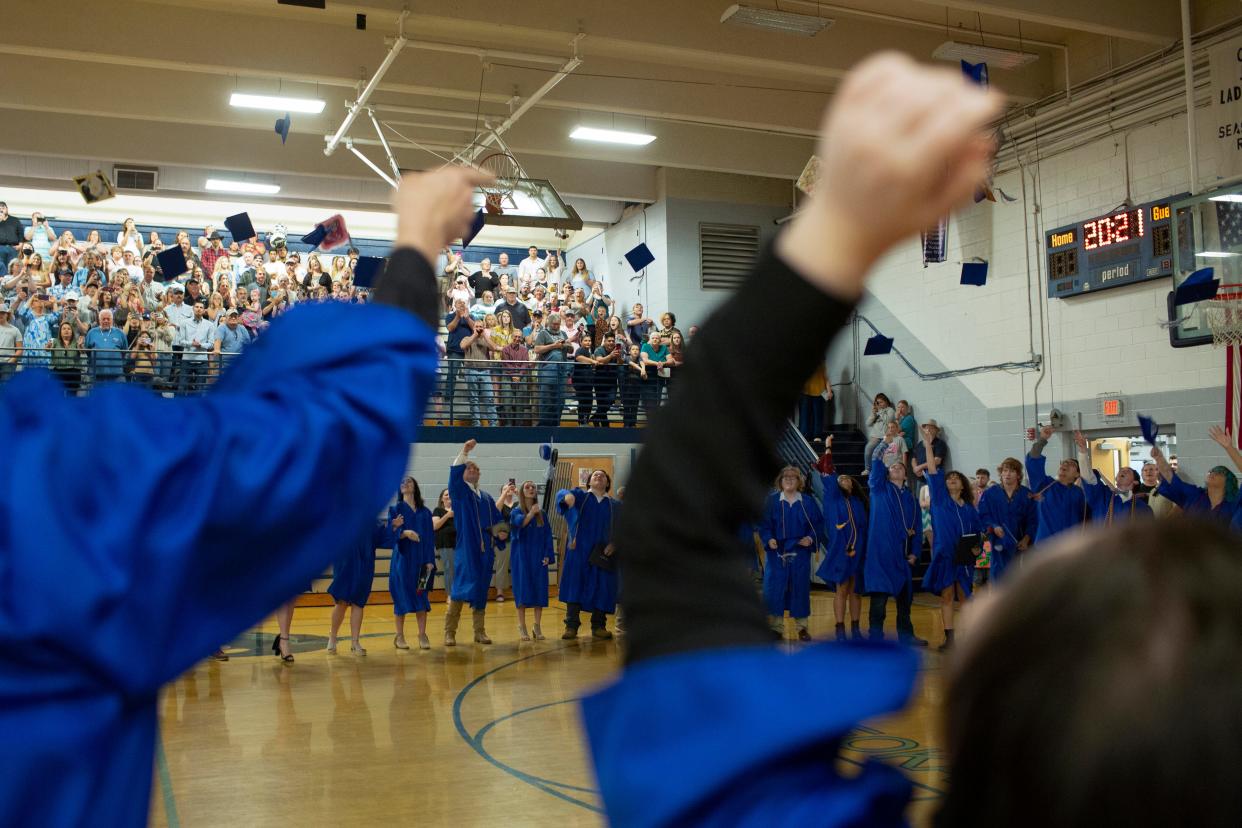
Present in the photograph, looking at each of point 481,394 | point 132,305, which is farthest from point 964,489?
point 132,305

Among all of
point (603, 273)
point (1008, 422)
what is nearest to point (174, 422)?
point (1008, 422)

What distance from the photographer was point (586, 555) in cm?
1199

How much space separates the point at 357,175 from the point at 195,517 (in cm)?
1601

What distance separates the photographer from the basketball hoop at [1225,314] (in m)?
9.91

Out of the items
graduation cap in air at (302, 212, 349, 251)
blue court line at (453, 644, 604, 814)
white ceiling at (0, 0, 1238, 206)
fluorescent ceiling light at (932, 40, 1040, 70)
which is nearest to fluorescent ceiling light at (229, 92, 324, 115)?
white ceiling at (0, 0, 1238, 206)

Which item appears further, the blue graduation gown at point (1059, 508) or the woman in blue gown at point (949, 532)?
the blue graduation gown at point (1059, 508)

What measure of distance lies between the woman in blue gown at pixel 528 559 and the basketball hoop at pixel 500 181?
315 cm

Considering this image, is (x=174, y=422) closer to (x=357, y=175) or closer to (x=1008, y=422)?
(x=1008, y=422)

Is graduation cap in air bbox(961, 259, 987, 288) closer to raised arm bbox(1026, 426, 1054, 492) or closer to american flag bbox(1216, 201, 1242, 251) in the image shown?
raised arm bbox(1026, 426, 1054, 492)

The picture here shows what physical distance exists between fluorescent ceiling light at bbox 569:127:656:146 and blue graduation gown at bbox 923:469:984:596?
6.80m

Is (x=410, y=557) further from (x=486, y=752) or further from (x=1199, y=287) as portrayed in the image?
(x=1199, y=287)

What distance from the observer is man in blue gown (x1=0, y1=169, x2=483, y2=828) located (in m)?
0.76

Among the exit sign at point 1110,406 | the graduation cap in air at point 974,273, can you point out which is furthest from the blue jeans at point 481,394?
the exit sign at point 1110,406

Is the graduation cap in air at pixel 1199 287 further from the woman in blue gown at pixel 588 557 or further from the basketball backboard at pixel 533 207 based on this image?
the basketball backboard at pixel 533 207
